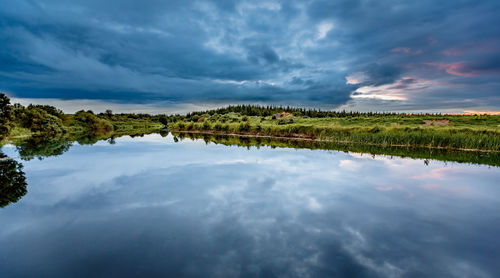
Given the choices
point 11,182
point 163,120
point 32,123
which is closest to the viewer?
point 11,182

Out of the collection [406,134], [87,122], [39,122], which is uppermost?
[39,122]

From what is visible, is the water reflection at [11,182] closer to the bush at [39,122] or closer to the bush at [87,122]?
the bush at [39,122]

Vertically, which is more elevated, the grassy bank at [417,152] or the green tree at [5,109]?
the green tree at [5,109]

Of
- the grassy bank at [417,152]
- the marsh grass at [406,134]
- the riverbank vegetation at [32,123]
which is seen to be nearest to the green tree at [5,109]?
the riverbank vegetation at [32,123]

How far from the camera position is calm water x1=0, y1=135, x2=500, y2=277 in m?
4.92

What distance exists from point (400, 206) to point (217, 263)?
23.6ft

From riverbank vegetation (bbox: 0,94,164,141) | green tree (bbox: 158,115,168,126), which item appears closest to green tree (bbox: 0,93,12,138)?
riverbank vegetation (bbox: 0,94,164,141)

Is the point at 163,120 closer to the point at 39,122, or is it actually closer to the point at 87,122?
the point at 87,122

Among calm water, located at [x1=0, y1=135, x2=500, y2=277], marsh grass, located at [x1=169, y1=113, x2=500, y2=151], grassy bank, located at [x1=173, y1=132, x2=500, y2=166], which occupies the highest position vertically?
marsh grass, located at [x1=169, y1=113, x2=500, y2=151]

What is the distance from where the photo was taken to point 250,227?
265 inches

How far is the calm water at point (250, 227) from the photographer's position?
4922 mm

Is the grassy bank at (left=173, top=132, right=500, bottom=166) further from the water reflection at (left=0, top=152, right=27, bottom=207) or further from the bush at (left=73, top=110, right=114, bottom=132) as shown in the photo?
the bush at (left=73, top=110, right=114, bottom=132)

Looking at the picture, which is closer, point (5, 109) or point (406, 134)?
point (5, 109)

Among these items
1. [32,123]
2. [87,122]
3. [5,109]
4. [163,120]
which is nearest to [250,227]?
[5,109]
